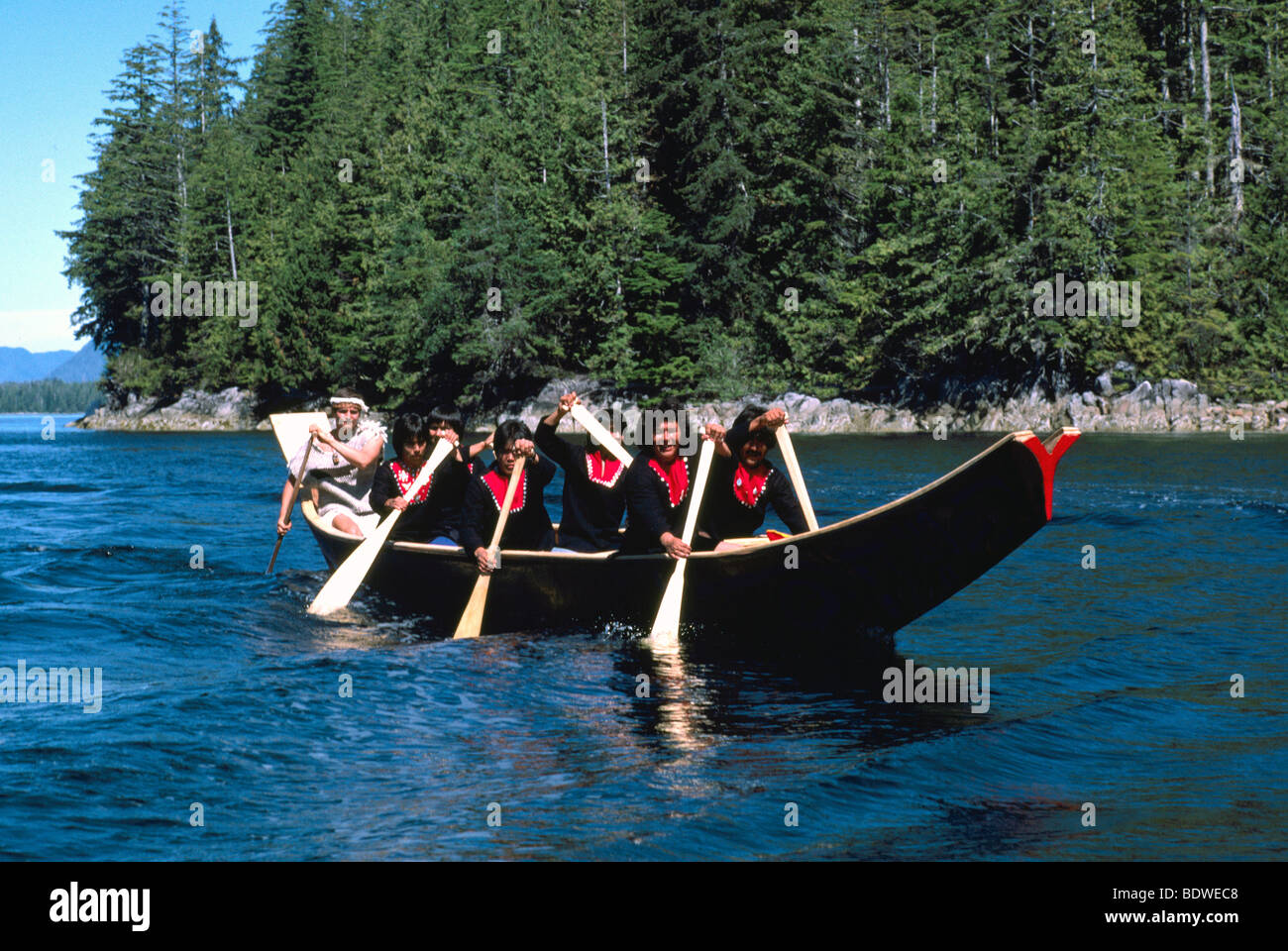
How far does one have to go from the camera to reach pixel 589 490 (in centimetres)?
1013

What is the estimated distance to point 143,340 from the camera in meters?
58.6

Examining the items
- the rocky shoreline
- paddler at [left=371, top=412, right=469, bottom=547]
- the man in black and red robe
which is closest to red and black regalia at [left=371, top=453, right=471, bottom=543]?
paddler at [left=371, top=412, right=469, bottom=547]

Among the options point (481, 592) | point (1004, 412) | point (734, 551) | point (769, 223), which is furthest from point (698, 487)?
point (769, 223)

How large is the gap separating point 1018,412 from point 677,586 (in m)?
28.9

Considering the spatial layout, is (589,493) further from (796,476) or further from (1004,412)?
(1004,412)

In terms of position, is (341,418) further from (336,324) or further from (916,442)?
(336,324)

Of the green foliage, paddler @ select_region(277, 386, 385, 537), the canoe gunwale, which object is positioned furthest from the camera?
the green foliage

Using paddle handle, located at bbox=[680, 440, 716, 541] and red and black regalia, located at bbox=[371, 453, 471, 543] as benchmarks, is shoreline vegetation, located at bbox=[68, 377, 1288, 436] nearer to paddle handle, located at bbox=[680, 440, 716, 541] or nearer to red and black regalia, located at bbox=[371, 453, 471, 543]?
red and black regalia, located at bbox=[371, 453, 471, 543]

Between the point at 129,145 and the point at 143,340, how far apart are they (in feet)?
31.0

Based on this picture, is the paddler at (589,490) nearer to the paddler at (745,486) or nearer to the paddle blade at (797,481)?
the paddler at (745,486)

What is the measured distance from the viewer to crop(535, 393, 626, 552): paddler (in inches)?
394

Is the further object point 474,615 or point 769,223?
point 769,223

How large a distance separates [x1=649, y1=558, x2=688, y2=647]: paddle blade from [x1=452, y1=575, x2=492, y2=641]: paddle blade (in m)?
1.50
